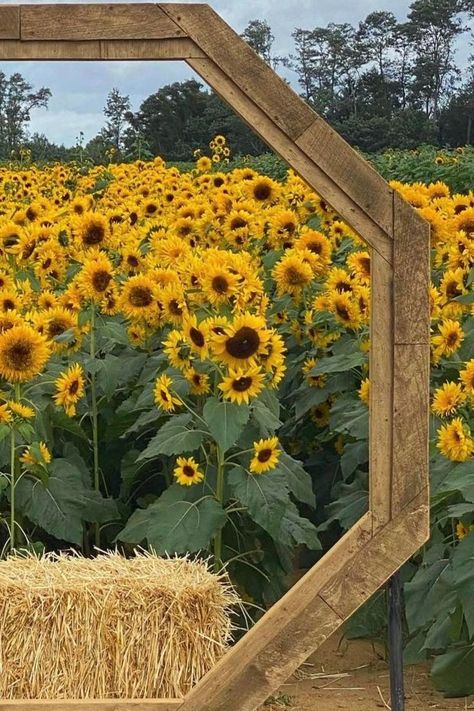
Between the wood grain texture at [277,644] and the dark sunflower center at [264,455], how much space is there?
1.61 ft

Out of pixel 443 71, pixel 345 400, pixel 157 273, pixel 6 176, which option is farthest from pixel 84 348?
pixel 443 71

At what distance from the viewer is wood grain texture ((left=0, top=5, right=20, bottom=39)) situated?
2.48 meters

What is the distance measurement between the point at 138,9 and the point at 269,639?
1464 millimetres

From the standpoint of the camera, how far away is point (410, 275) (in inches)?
99.5

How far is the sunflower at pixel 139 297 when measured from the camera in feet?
11.2

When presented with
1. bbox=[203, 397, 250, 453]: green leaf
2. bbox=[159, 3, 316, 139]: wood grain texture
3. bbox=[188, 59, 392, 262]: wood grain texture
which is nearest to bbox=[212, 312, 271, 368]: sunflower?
bbox=[203, 397, 250, 453]: green leaf

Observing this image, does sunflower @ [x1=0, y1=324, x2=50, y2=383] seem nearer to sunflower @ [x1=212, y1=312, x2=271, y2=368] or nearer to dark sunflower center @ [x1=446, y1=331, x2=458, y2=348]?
sunflower @ [x1=212, y1=312, x2=271, y2=368]

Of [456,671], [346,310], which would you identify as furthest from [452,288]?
[456,671]

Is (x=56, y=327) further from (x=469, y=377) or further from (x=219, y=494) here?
(x=469, y=377)

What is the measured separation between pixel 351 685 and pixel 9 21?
212 centimetres

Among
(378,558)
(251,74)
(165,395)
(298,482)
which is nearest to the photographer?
(251,74)

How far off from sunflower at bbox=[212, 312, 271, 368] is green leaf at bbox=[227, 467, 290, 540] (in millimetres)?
326

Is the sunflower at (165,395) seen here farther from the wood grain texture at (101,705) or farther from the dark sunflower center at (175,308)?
the wood grain texture at (101,705)

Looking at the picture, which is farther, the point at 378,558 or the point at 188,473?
the point at 188,473
